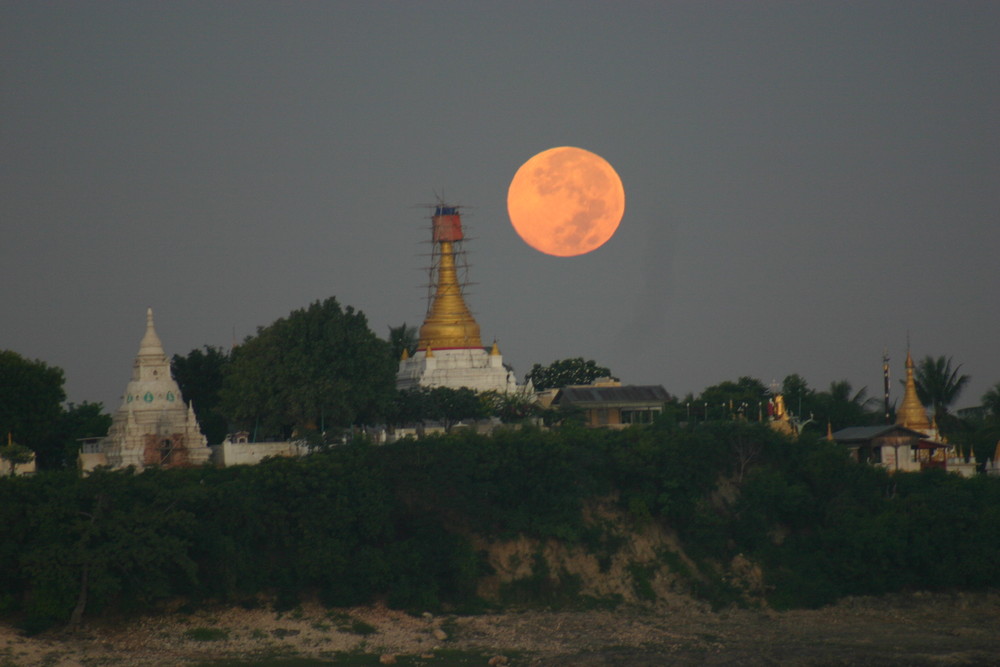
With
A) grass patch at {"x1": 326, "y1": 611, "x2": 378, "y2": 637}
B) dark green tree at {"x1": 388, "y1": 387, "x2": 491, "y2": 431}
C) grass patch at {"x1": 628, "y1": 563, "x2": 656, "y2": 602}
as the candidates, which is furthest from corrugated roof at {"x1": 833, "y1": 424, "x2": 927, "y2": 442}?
grass patch at {"x1": 326, "y1": 611, "x2": 378, "y2": 637}

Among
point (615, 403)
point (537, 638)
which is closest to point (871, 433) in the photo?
point (615, 403)

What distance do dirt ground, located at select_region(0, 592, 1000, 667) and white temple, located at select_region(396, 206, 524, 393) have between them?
1886 cm

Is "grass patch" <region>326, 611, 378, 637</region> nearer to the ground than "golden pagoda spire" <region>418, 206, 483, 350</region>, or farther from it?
nearer to the ground

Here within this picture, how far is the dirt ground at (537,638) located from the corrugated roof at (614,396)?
15.3 metres

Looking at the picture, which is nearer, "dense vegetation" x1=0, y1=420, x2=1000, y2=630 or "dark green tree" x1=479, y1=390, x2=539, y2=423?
"dense vegetation" x1=0, y1=420, x2=1000, y2=630

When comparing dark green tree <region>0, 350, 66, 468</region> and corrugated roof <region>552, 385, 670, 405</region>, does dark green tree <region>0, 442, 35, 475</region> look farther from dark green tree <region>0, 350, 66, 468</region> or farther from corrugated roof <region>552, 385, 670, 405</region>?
corrugated roof <region>552, 385, 670, 405</region>

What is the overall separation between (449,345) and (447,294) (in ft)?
9.37

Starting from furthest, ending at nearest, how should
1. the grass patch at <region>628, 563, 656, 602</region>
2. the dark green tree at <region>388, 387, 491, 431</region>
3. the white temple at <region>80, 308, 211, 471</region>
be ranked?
the dark green tree at <region>388, 387, 491, 431</region>, the white temple at <region>80, 308, 211, 471</region>, the grass patch at <region>628, 563, 656, 602</region>

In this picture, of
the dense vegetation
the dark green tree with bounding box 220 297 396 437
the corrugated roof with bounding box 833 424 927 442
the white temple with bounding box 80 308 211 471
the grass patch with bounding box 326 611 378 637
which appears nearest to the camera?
the dense vegetation

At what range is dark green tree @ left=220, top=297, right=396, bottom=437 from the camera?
63.0 metres

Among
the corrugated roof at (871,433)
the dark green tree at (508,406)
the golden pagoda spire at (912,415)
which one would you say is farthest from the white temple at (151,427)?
the golden pagoda spire at (912,415)

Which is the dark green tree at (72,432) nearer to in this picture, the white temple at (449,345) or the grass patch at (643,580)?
the white temple at (449,345)

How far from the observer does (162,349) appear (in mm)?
63094

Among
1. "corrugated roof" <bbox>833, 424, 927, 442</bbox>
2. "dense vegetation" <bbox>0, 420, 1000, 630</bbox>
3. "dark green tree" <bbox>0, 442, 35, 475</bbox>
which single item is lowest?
"dense vegetation" <bbox>0, 420, 1000, 630</bbox>
